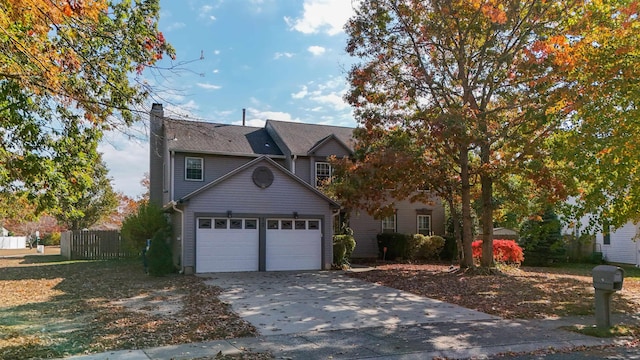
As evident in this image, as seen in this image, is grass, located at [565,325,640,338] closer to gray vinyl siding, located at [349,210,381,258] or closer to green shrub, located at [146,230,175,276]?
green shrub, located at [146,230,175,276]

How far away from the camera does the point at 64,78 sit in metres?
7.60

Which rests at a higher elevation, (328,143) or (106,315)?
(328,143)

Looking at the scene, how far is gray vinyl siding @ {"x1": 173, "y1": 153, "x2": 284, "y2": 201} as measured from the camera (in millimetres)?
22422

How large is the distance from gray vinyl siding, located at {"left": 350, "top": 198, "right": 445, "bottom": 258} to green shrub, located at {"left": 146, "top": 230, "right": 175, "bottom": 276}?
418 inches

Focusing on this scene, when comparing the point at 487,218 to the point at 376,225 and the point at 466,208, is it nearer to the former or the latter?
the point at 466,208

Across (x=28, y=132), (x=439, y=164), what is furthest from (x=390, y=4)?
(x=28, y=132)

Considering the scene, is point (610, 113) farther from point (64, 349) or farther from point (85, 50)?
point (64, 349)

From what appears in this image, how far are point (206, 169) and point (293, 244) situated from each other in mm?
6399

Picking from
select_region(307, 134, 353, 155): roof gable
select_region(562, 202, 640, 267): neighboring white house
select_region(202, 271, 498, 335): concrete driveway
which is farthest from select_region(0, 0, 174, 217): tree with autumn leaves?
select_region(562, 202, 640, 267): neighboring white house

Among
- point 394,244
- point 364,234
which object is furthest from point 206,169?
point 394,244

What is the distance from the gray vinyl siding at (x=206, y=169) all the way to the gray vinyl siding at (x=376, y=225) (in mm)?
6806

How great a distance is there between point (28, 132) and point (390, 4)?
1309 centimetres

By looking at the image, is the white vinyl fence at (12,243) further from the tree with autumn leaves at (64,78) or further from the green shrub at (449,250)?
the tree with autumn leaves at (64,78)

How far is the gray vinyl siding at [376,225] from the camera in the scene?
85.5 feet
